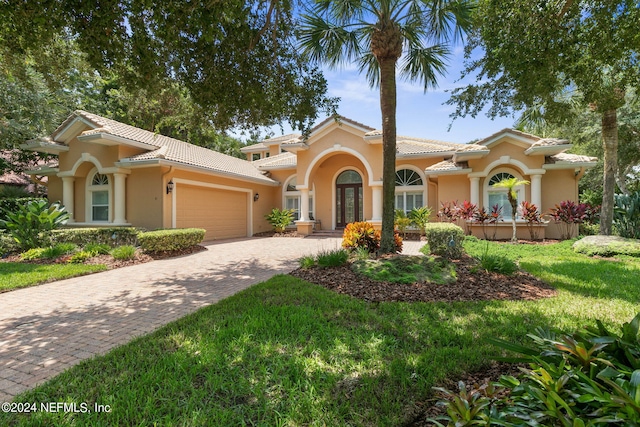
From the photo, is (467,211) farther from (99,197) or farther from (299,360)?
(99,197)

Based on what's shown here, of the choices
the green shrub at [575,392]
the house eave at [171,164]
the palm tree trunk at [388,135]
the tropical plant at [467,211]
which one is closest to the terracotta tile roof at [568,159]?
the tropical plant at [467,211]

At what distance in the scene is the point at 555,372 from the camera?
198 cm

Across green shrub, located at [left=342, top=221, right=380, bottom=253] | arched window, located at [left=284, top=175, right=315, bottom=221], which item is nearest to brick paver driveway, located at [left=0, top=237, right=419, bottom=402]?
green shrub, located at [left=342, top=221, right=380, bottom=253]

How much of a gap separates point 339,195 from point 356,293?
1356 centimetres

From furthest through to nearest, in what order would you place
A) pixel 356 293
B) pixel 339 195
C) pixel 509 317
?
pixel 339 195
pixel 356 293
pixel 509 317

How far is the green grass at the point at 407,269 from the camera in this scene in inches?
249

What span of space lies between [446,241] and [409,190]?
831 cm

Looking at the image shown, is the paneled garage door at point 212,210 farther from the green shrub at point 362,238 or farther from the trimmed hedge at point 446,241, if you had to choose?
the trimmed hedge at point 446,241

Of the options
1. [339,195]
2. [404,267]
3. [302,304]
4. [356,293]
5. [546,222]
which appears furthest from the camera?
[339,195]

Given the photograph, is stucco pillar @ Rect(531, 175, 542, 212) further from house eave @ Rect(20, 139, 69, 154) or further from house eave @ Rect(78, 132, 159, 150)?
house eave @ Rect(20, 139, 69, 154)

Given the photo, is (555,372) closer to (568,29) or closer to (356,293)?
(356,293)

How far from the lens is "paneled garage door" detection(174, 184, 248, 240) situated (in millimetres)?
13906

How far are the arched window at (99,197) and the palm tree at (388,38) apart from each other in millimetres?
12062

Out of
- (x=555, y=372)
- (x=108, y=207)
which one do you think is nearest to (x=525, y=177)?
(x=555, y=372)
